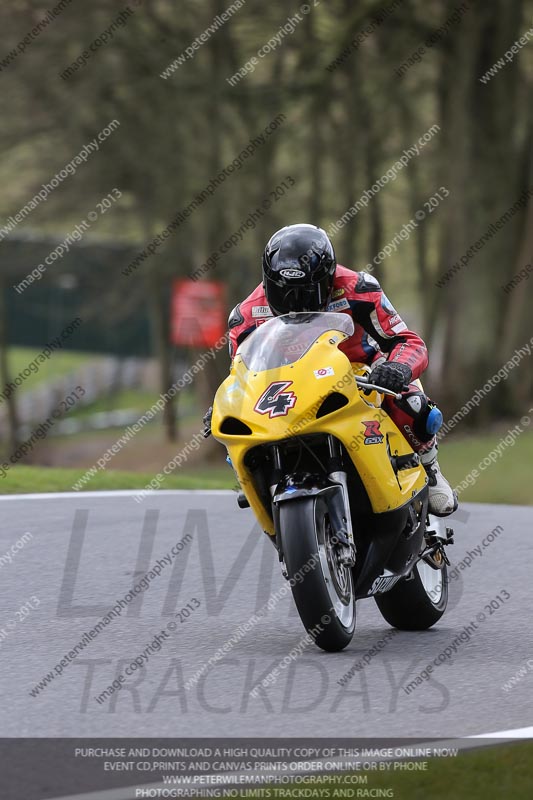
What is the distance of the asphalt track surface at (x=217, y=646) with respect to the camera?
17.5 ft

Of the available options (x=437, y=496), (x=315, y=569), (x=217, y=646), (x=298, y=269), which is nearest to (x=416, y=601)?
(x=437, y=496)

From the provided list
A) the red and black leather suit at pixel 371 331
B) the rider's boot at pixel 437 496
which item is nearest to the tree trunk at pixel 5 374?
the rider's boot at pixel 437 496

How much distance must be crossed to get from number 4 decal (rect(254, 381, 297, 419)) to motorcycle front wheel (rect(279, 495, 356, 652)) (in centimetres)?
37

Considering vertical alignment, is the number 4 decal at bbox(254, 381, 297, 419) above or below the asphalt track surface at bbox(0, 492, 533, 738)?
above

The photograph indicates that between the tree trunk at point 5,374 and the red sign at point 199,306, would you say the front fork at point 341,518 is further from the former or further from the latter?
the tree trunk at point 5,374

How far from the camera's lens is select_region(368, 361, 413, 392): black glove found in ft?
21.0

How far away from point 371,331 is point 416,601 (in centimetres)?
128

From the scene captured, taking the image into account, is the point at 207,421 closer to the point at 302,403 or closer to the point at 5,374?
the point at 302,403

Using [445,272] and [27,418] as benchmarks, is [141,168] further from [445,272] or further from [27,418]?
[27,418]

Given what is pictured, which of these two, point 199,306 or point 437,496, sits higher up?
point 437,496

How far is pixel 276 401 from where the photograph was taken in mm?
6227

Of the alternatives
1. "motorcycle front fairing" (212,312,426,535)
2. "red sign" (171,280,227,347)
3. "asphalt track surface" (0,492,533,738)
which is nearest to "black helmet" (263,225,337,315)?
"motorcycle front fairing" (212,312,426,535)

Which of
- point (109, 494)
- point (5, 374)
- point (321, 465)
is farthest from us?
point (5, 374)

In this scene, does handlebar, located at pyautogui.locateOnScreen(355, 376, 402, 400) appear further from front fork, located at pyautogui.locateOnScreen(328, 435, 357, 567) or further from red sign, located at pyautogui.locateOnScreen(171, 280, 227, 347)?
red sign, located at pyautogui.locateOnScreen(171, 280, 227, 347)
